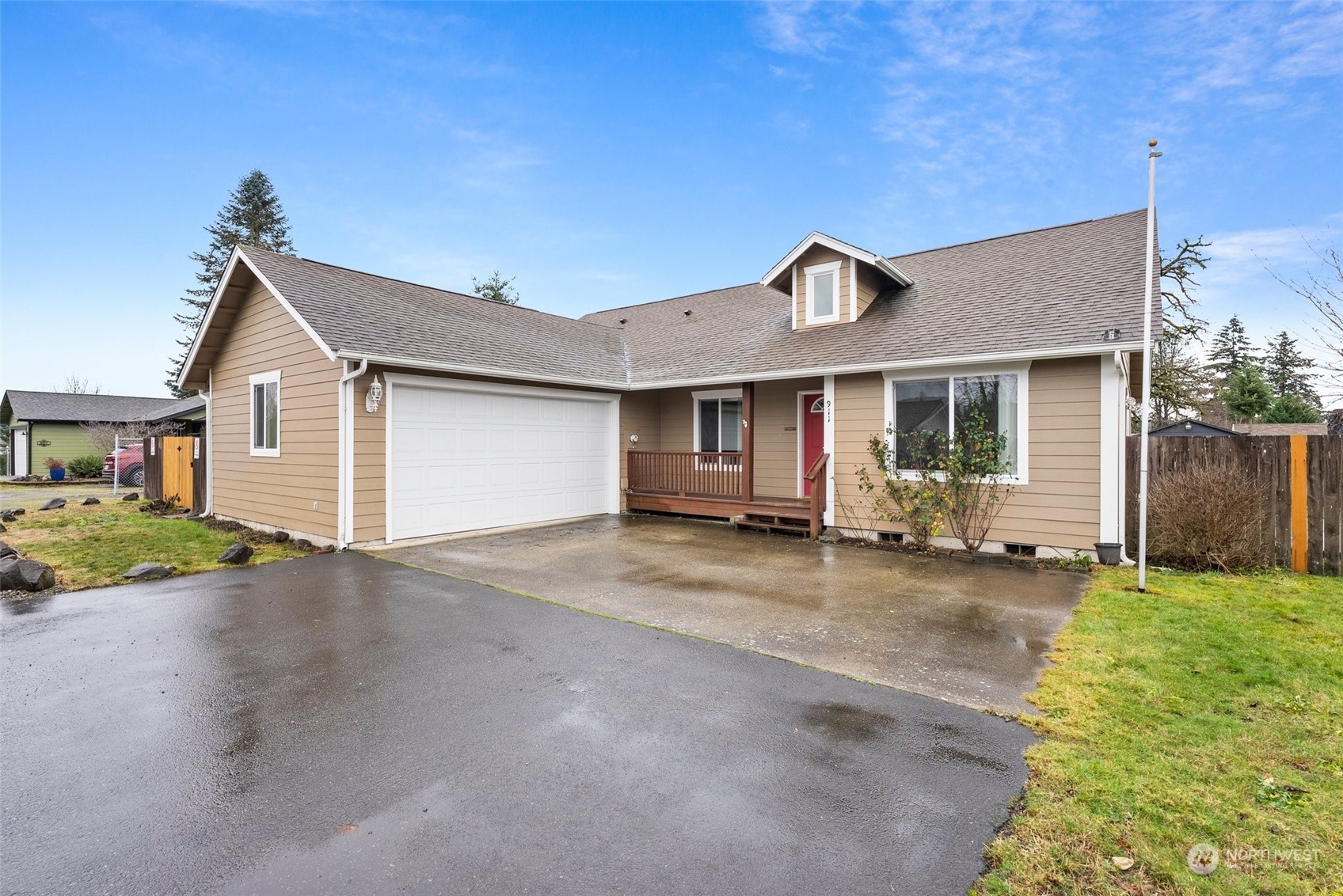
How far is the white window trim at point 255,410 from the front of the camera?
32.3 ft

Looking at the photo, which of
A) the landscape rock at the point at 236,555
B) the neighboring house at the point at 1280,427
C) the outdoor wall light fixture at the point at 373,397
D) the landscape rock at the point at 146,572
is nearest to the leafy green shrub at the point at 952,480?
the outdoor wall light fixture at the point at 373,397

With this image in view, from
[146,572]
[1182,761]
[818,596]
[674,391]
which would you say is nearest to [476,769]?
[1182,761]

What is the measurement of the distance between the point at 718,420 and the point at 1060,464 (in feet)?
21.3

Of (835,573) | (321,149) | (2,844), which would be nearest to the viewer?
(2,844)

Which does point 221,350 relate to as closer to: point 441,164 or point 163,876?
point 441,164

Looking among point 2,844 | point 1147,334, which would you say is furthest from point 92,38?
point 1147,334

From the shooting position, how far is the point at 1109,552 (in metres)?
7.40

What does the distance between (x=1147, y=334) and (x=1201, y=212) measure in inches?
519

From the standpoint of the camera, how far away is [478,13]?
12.5 metres

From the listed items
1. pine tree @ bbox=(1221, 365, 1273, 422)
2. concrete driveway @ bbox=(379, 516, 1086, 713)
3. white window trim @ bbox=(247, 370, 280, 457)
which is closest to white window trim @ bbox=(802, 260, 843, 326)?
concrete driveway @ bbox=(379, 516, 1086, 713)

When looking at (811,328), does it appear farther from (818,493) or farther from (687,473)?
(687,473)

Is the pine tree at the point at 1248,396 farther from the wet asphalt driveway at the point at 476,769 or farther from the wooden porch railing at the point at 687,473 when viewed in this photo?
the wet asphalt driveway at the point at 476,769

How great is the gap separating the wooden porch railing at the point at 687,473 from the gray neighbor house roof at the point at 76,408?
2068 cm

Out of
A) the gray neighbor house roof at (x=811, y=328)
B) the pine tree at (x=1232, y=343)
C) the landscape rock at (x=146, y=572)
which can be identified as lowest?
the landscape rock at (x=146, y=572)
